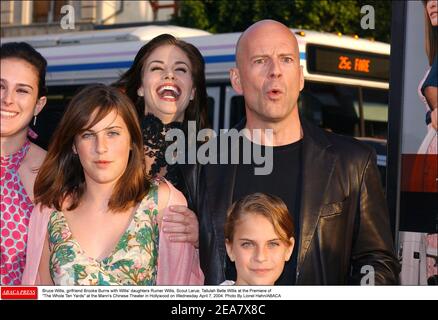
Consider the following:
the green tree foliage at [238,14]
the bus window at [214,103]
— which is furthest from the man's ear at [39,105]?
the green tree foliage at [238,14]

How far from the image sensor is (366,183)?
3248 millimetres

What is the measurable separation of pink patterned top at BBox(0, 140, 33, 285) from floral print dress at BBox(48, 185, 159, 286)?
0.60 ft

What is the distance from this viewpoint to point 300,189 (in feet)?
10.5

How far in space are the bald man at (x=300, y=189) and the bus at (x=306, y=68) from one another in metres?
3.14

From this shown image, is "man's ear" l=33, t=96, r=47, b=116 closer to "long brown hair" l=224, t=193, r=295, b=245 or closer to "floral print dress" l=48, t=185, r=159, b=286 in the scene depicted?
"floral print dress" l=48, t=185, r=159, b=286

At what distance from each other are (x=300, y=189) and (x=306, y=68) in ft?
12.4

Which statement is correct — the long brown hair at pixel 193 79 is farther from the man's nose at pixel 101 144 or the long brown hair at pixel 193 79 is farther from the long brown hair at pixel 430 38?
the long brown hair at pixel 430 38

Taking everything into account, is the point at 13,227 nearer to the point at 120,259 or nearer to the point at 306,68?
the point at 120,259

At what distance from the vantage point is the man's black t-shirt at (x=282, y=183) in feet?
10.5

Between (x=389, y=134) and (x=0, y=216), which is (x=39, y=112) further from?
(x=389, y=134)

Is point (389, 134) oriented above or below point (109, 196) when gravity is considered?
above

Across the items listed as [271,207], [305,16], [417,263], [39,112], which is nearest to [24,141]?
[39,112]

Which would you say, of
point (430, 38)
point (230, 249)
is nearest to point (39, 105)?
point (230, 249)

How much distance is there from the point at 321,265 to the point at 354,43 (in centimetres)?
446
